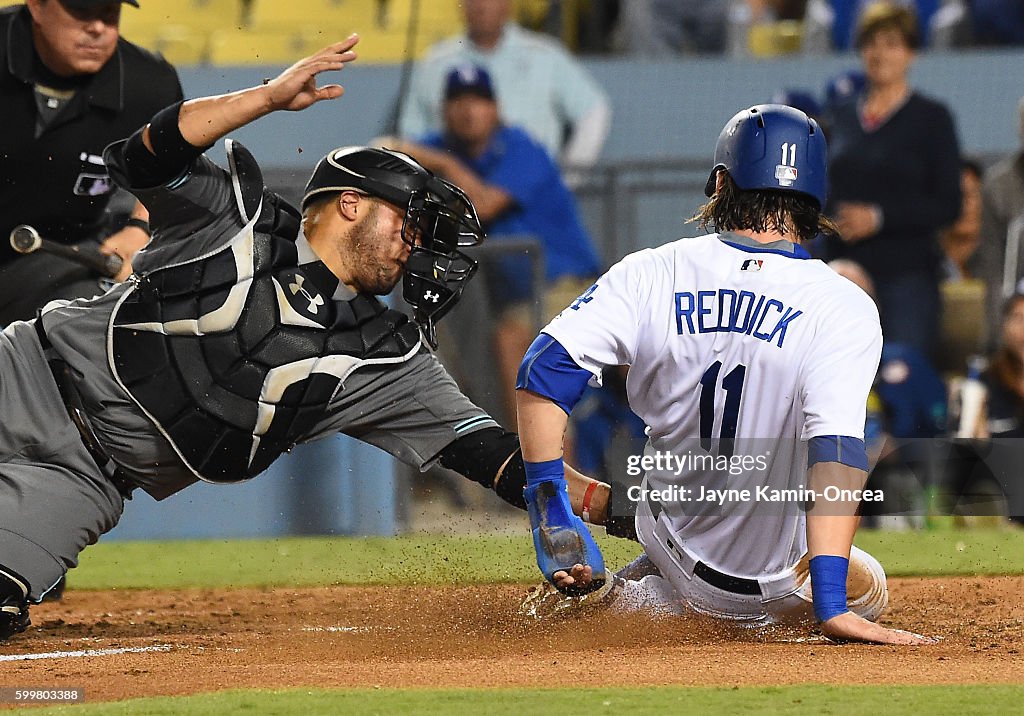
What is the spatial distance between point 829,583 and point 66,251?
3414 mm

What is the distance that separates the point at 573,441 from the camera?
30.2ft

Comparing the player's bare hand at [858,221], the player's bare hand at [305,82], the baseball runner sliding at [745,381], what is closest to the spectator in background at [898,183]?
the player's bare hand at [858,221]

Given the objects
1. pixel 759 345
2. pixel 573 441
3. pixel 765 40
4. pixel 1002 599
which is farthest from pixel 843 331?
pixel 765 40

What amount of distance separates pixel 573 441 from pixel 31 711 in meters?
5.55

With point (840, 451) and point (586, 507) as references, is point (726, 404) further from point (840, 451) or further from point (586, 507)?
point (586, 507)

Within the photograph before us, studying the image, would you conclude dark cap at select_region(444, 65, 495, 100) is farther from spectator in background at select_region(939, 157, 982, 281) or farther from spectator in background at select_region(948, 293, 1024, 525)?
spectator in background at select_region(948, 293, 1024, 525)

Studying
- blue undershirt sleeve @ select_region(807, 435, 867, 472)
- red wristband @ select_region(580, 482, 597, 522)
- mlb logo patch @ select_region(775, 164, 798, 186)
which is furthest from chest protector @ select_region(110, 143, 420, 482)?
blue undershirt sleeve @ select_region(807, 435, 867, 472)

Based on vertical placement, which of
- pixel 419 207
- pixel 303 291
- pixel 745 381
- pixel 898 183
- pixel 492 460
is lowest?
pixel 492 460

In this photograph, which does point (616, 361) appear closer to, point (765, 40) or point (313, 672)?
point (313, 672)

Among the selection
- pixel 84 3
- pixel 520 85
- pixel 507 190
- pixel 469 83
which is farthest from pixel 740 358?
pixel 520 85

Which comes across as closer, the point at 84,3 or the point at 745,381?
the point at 745,381

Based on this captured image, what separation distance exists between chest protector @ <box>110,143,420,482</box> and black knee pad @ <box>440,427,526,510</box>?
0.48m

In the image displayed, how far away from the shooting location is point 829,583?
433cm

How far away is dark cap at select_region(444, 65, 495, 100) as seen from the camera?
31.9 ft
